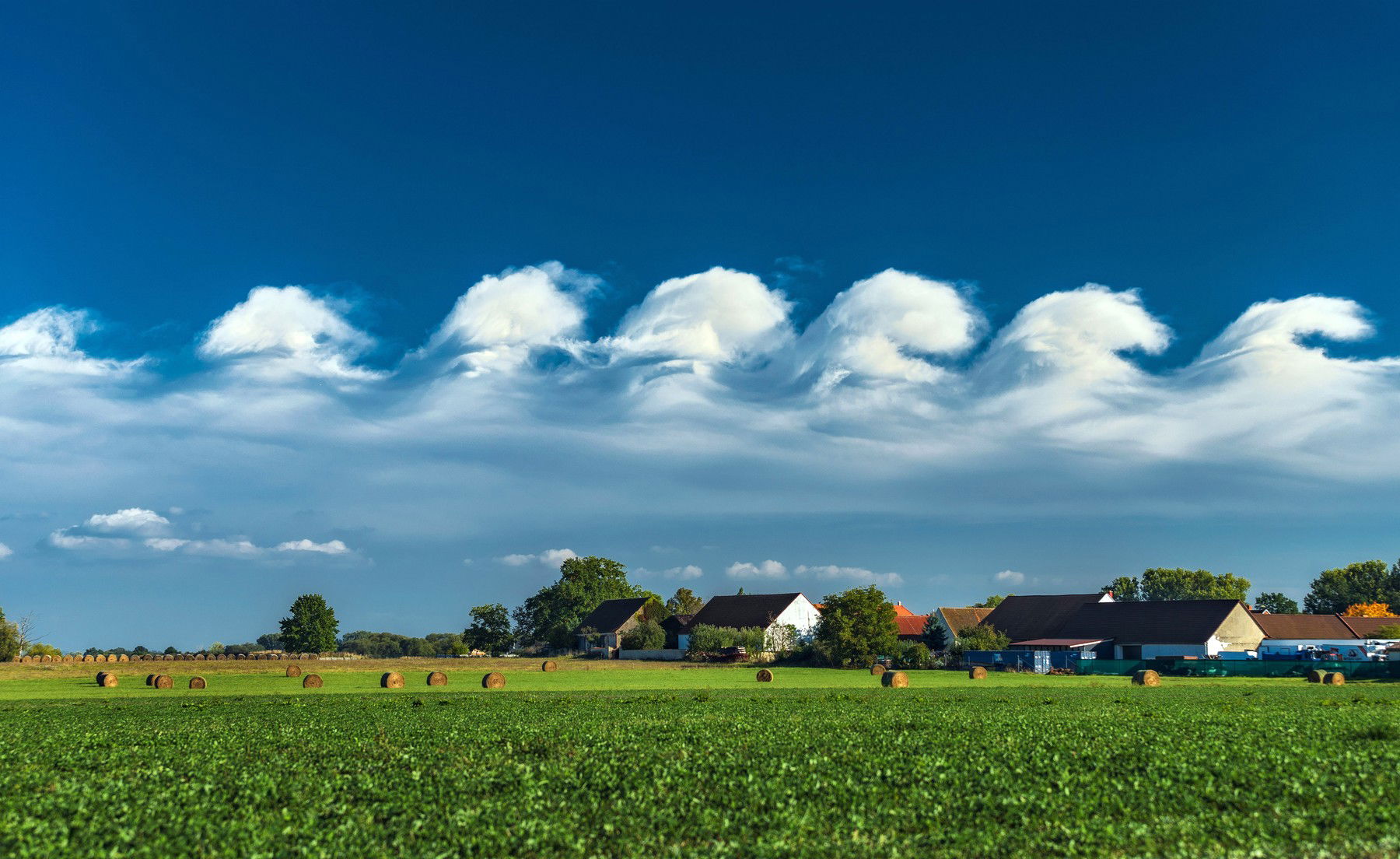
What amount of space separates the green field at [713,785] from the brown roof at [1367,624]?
11201 cm

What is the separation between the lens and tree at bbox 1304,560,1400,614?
177m

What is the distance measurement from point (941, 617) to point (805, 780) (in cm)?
10980

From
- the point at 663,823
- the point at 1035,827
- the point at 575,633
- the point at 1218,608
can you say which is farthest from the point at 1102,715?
the point at 575,633

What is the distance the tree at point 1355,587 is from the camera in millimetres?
177000

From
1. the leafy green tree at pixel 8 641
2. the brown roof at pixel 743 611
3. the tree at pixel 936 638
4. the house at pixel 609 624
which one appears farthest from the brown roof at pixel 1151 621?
the leafy green tree at pixel 8 641

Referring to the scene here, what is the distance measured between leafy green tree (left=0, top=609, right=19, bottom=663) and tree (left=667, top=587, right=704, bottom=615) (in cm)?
8700

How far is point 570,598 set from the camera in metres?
146

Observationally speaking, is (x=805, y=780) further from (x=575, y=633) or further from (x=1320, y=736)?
(x=575, y=633)

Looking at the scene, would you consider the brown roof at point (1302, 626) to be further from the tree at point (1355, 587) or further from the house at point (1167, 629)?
the tree at point (1355, 587)

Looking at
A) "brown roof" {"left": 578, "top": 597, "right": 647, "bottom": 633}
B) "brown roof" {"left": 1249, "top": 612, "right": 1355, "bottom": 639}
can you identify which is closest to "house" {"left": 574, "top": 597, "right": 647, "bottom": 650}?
"brown roof" {"left": 578, "top": 597, "right": 647, "bottom": 633}

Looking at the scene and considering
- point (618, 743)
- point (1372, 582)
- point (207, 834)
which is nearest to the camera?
point (207, 834)

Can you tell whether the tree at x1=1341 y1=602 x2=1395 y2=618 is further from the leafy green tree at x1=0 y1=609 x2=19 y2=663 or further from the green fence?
the leafy green tree at x1=0 y1=609 x2=19 y2=663

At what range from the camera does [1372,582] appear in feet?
587

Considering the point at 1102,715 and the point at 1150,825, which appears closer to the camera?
the point at 1150,825
